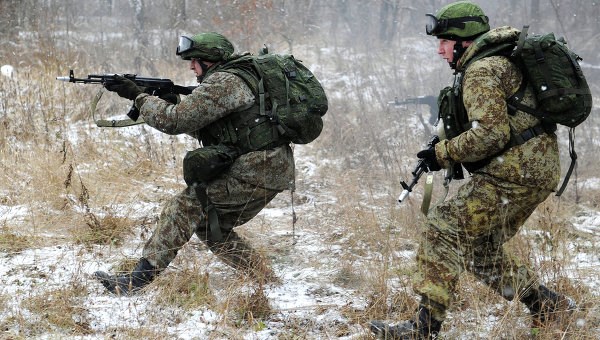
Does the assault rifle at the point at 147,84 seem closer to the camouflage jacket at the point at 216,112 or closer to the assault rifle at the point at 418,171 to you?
the camouflage jacket at the point at 216,112

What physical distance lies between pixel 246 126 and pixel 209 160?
0.32 metres

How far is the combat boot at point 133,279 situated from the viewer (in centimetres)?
359

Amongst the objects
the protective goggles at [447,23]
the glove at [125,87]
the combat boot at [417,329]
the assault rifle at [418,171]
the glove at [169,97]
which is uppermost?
the protective goggles at [447,23]

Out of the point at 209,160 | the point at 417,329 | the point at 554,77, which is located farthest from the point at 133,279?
the point at 554,77

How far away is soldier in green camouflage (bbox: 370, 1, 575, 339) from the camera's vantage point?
2.72 metres

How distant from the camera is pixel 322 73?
46.5 ft

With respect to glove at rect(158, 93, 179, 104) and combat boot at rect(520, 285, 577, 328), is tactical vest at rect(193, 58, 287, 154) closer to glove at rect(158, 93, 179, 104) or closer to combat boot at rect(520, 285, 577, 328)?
glove at rect(158, 93, 179, 104)

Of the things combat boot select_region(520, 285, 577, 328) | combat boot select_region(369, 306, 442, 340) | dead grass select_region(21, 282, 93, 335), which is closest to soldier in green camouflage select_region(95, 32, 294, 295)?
dead grass select_region(21, 282, 93, 335)

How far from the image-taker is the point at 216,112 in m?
3.45

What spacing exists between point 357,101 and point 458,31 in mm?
8258

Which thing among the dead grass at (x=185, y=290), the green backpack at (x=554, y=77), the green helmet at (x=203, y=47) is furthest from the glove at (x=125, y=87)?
the green backpack at (x=554, y=77)

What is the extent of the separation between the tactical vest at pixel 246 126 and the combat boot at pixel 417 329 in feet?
4.29

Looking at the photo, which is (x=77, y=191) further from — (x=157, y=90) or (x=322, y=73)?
(x=322, y=73)

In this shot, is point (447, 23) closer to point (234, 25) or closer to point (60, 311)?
point (60, 311)
